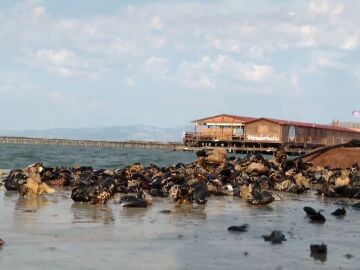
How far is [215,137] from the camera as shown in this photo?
283 feet

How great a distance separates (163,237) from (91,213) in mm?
2793

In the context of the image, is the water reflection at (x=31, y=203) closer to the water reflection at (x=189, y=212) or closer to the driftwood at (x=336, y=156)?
the water reflection at (x=189, y=212)

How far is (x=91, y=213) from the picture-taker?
32.8 ft

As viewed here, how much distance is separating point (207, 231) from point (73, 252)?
248 cm

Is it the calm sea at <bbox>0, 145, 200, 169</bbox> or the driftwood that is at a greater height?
the driftwood

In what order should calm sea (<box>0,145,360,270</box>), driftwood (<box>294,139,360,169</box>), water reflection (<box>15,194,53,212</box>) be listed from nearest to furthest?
1. calm sea (<box>0,145,360,270</box>)
2. water reflection (<box>15,194,53,212</box>)
3. driftwood (<box>294,139,360,169</box>)

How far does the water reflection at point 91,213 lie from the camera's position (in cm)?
905

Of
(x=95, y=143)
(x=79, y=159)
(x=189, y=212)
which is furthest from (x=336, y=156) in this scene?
(x=95, y=143)

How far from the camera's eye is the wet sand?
6027 millimetres

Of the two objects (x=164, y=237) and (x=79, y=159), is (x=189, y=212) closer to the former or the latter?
(x=164, y=237)

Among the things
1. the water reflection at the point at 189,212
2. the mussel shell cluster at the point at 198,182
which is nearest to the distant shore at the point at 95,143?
the mussel shell cluster at the point at 198,182

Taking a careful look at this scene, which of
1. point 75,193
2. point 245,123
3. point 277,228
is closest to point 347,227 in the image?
point 277,228

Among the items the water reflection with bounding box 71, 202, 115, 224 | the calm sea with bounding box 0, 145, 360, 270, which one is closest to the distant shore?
the water reflection with bounding box 71, 202, 115, 224

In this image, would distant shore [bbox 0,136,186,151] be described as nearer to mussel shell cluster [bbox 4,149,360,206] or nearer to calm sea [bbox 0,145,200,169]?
calm sea [bbox 0,145,200,169]
